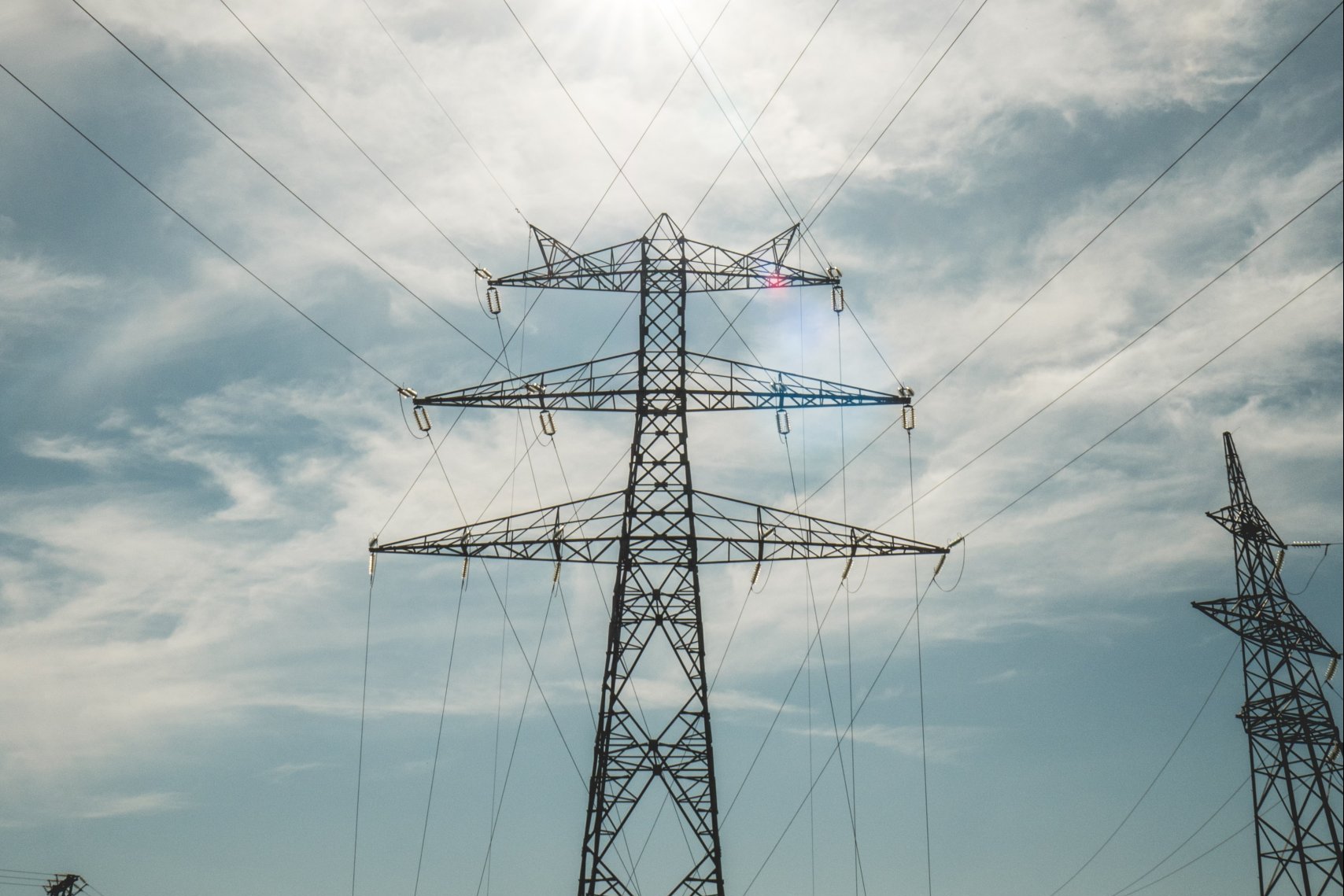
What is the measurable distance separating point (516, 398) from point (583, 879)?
10.1 m

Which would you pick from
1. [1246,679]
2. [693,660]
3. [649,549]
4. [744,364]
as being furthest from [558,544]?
[1246,679]

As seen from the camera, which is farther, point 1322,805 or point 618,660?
point 1322,805

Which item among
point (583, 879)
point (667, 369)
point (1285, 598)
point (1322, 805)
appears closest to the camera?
point (583, 879)

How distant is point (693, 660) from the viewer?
25.4 m

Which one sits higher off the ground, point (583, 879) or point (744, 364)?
point (744, 364)

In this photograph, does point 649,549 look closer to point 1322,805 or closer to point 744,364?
point 744,364

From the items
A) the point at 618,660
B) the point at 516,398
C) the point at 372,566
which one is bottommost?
the point at 618,660

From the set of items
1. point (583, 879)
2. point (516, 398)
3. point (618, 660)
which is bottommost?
point (583, 879)

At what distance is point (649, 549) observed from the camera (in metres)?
25.8

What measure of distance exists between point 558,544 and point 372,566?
185 inches

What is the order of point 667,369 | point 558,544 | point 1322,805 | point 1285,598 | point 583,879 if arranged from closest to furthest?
point 583,879 < point 558,544 < point 667,369 < point 1322,805 < point 1285,598

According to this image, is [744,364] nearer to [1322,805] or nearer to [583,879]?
[583,879]

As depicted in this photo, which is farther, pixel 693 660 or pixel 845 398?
pixel 845 398

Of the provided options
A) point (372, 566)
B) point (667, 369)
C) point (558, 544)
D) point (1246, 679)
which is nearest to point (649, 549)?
point (558, 544)
